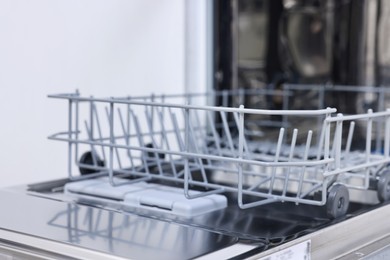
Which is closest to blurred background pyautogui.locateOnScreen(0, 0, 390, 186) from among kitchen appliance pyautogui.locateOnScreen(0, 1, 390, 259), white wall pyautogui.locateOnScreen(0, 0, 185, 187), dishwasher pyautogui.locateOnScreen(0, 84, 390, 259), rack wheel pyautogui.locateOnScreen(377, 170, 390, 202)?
white wall pyautogui.locateOnScreen(0, 0, 185, 187)

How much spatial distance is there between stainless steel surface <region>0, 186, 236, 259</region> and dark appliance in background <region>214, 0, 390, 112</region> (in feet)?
3.24

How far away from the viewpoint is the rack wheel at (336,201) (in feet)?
2.43

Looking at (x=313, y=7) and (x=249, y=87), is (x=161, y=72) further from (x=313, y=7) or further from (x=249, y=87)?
(x=313, y=7)

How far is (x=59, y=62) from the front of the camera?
1500 mm

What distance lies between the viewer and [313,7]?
1678 mm

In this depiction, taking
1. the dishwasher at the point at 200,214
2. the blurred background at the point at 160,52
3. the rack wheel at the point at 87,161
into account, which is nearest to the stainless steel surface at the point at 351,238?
the dishwasher at the point at 200,214

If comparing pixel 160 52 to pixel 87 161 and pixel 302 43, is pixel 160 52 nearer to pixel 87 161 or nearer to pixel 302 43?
pixel 302 43

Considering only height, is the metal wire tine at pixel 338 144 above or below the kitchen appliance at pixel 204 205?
above

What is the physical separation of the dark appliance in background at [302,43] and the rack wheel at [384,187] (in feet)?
2.49

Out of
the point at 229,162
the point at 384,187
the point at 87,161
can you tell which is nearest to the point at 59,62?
the point at 87,161

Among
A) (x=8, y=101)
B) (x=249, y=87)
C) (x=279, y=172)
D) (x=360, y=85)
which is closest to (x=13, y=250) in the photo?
(x=279, y=172)

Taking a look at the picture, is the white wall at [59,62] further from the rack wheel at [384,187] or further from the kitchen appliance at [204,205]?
the rack wheel at [384,187]

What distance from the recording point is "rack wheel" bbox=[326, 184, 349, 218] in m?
0.74

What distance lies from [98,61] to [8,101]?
292 millimetres
